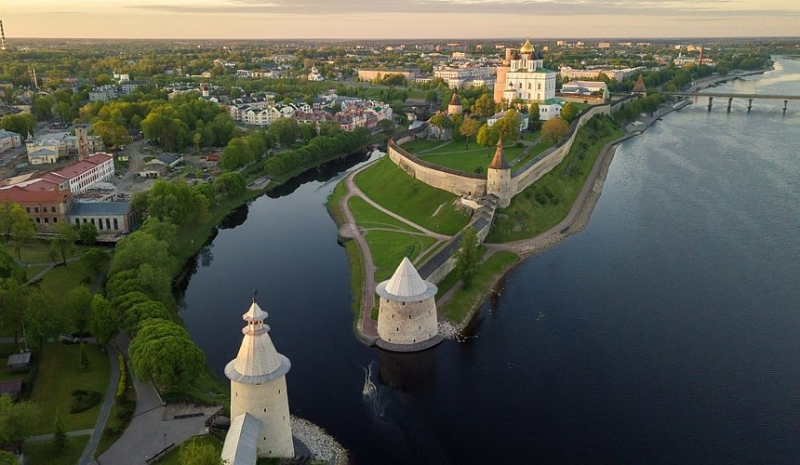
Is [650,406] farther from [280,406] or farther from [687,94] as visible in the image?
[687,94]

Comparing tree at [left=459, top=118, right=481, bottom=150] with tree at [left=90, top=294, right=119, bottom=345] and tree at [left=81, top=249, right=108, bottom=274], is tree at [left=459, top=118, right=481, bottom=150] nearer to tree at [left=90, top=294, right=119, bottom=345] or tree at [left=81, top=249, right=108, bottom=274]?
tree at [left=81, top=249, right=108, bottom=274]

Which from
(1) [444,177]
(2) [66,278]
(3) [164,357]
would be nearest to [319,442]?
(3) [164,357]

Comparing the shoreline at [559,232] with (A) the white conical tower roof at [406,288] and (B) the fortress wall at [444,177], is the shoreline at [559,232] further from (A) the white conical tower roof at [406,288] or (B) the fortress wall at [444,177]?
(B) the fortress wall at [444,177]

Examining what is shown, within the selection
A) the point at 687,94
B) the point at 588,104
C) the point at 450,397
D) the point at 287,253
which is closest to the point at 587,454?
the point at 450,397

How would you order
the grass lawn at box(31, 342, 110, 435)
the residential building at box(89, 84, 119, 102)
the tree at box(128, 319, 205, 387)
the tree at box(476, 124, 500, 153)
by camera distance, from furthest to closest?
the residential building at box(89, 84, 119, 102) → the tree at box(476, 124, 500, 153) → the tree at box(128, 319, 205, 387) → the grass lawn at box(31, 342, 110, 435)

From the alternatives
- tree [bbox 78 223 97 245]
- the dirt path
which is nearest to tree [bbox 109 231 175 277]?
tree [bbox 78 223 97 245]

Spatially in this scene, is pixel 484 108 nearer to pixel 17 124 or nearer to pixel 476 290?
pixel 476 290
